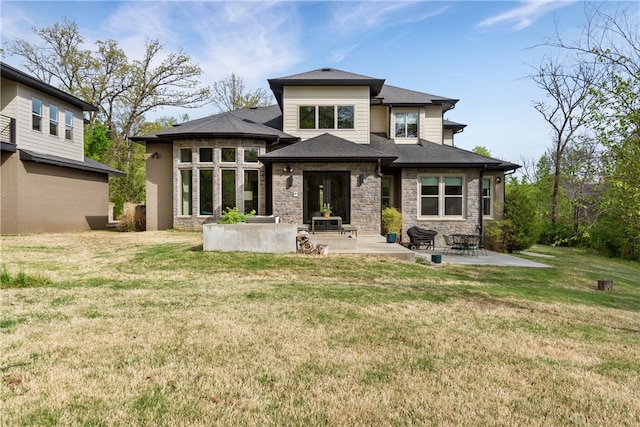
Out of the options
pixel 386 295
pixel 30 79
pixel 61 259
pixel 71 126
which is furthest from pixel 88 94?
pixel 386 295

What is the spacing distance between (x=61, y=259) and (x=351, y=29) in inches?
491

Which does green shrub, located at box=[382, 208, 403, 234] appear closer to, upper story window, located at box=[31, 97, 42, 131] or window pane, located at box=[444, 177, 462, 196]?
window pane, located at box=[444, 177, 462, 196]

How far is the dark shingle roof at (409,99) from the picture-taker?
1770 cm

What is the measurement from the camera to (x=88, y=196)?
18891 mm

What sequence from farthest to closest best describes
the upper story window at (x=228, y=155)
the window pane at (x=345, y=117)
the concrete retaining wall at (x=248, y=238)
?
the window pane at (x=345, y=117) → the upper story window at (x=228, y=155) → the concrete retaining wall at (x=248, y=238)

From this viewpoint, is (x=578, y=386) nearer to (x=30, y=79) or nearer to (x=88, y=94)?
(x=30, y=79)

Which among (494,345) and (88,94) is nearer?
(494,345)

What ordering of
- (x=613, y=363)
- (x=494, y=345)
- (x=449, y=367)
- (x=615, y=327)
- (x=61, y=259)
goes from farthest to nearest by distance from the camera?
(x=61, y=259) < (x=615, y=327) < (x=494, y=345) < (x=613, y=363) < (x=449, y=367)

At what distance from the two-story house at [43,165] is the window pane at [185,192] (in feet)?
19.2

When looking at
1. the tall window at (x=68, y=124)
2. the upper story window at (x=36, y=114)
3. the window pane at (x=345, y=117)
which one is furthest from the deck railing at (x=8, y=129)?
the window pane at (x=345, y=117)

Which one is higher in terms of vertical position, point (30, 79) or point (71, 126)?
point (30, 79)

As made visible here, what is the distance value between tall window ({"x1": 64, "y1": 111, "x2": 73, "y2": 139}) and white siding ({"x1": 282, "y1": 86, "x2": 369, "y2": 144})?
11437 mm

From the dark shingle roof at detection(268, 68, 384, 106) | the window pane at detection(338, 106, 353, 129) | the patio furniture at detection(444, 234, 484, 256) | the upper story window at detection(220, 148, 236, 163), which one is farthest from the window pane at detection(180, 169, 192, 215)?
the patio furniture at detection(444, 234, 484, 256)

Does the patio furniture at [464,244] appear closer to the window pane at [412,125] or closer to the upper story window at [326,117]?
the window pane at [412,125]
